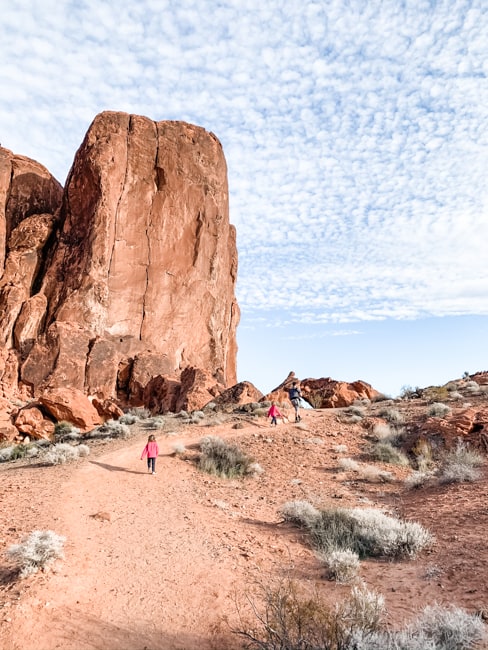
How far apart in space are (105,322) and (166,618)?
3046 cm

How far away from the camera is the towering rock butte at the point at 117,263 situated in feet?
98.5

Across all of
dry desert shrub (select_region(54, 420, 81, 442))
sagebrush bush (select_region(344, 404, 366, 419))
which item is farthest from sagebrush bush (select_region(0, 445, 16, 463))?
sagebrush bush (select_region(344, 404, 366, 419))

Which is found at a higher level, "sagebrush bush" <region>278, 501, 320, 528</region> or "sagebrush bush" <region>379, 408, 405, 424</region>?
"sagebrush bush" <region>379, 408, 405, 424</region>

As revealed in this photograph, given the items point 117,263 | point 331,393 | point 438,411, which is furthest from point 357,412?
point 117,263

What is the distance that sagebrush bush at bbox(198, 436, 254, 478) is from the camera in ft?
38.0

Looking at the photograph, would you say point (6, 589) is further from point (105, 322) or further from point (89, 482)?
point (105, 322)

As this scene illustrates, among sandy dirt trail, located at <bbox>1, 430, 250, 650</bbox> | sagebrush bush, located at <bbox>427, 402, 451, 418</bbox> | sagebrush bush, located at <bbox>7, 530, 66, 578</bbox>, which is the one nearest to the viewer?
sandy dirt trail, located at <bbox>1, 430, 250, 650</bbox>

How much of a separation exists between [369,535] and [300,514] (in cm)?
155

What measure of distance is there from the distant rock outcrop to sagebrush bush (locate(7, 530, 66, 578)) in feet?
54.7

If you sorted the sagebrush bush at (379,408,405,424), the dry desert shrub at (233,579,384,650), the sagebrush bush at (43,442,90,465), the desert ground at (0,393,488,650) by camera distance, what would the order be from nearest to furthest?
the dry desert shrub at (233,579,384,650), the desert ground at (0,393,488,650), the sagebrush bush at (43,442,90,465), the sagebrush bush at (379,408,405,424)

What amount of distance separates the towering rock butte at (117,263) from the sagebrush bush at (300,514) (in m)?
18.7

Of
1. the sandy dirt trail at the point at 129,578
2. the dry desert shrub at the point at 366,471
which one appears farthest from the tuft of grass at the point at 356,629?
the dry desert shrub at the point at 366,471

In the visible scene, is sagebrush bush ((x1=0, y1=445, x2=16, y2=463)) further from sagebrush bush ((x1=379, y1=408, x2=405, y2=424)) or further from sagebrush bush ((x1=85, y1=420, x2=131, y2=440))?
sagebrush bush ((x1=379, y1=408, x2=405, y2=424))

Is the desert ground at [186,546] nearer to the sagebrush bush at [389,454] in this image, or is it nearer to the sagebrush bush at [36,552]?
the sagebrush bush at [36,552]
